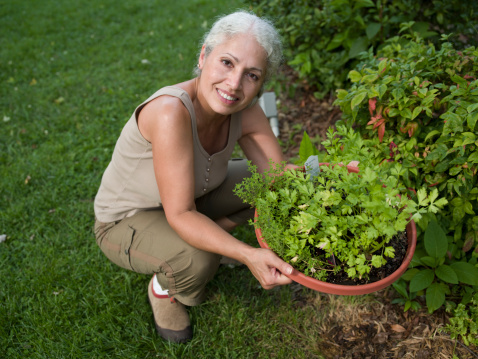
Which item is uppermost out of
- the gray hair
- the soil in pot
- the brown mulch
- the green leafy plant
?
the gray hair

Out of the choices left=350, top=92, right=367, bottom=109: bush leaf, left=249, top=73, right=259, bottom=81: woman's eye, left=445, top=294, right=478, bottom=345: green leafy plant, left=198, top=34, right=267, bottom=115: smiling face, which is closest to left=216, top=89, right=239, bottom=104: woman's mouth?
left=198, top=34, right=267, bottom=115: smiling face

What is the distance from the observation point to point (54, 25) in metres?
6.38

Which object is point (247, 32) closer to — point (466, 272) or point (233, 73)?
point (233, 73)

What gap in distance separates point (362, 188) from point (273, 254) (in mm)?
412

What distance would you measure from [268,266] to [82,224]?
189 cm

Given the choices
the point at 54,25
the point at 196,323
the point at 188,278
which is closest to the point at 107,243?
the point at 188,278

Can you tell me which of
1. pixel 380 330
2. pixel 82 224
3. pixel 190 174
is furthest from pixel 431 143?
pixel 82 224

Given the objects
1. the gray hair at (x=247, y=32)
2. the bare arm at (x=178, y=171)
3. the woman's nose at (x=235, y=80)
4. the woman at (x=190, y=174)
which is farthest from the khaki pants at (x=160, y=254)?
the gray hair at (x=247, y=32)

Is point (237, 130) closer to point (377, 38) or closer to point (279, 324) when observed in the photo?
point (279, 324)

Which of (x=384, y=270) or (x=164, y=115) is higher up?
(x=164, y=115)

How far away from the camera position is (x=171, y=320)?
2129mm

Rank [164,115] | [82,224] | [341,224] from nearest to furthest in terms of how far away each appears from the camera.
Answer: [341,224] → [164,115] → [82,224]

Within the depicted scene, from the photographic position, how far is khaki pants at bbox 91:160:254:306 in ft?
6.33

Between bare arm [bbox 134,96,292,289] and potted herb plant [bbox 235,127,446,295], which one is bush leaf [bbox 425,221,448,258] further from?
bare arm [bbox 134,96,292,289]
